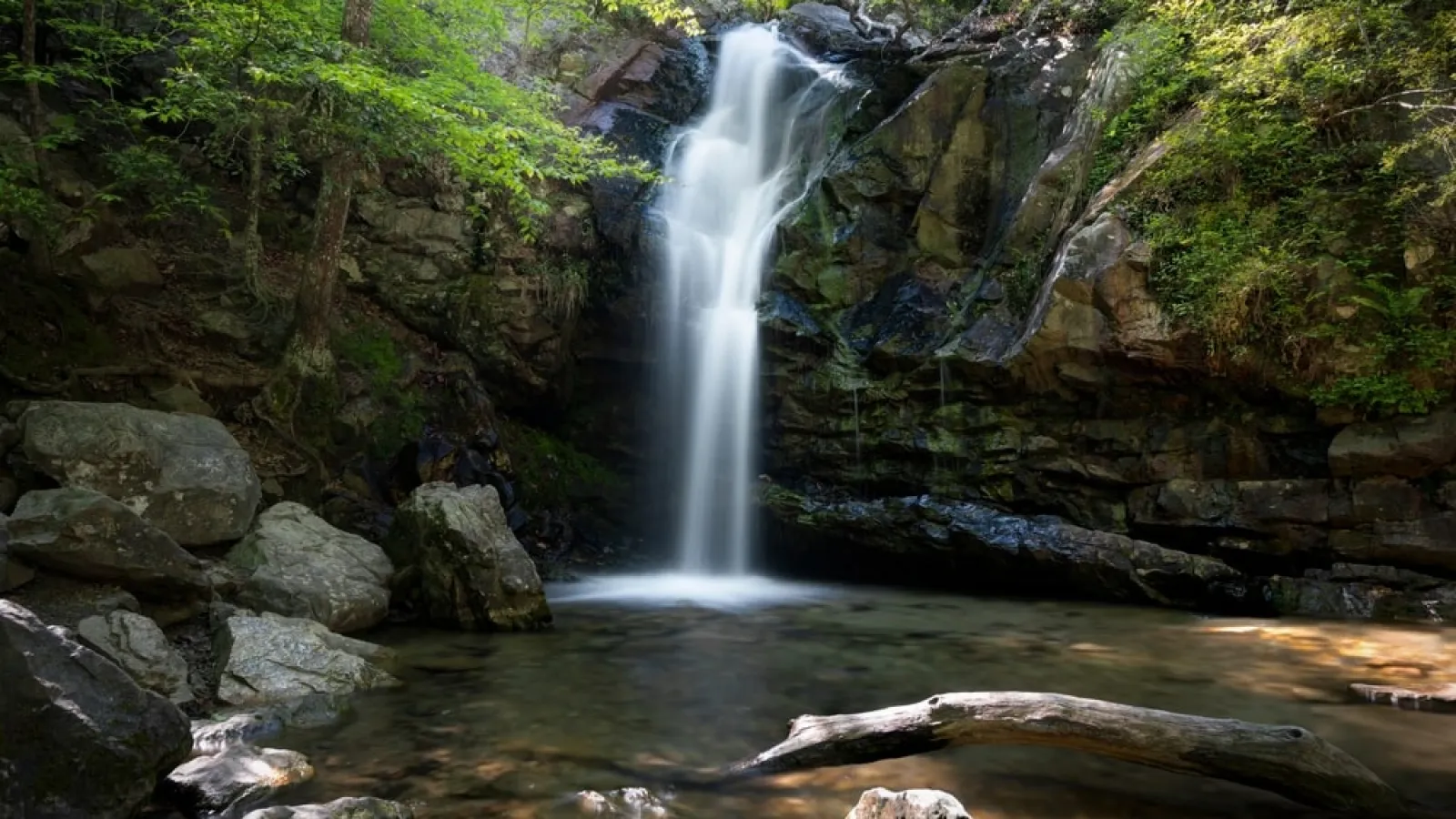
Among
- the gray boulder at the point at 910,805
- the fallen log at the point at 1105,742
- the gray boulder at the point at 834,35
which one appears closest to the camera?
the gray boulder at the point at 910,805

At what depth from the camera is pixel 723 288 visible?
1344 cm

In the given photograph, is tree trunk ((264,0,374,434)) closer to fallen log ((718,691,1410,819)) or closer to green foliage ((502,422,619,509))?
green foliage ((502,422,619,509))

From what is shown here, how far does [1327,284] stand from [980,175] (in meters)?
5.19

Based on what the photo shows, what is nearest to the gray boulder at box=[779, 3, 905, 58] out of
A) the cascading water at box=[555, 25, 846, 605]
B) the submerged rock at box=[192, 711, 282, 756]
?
the cascading water at box=[555, 25, 846, 605]

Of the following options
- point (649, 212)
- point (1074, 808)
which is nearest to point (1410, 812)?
point (1074, 808)

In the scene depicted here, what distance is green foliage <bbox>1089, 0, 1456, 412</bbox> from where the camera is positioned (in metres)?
8.12

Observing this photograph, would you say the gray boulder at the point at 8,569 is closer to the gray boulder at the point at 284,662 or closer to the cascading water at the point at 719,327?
the gray boulder at the point at 284,662

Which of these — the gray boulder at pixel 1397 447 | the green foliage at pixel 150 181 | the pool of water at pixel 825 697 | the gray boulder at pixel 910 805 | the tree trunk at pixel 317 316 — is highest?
the green foliage at pixel 150 181

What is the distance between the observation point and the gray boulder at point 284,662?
4941mm

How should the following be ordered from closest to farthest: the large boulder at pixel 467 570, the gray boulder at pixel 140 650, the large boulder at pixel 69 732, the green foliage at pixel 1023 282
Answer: the large boulder at pixel 69 732, the gray boulder at pixel 140 650, the large boulder at pixel 467 570, the green foliage at pixel 1023 282

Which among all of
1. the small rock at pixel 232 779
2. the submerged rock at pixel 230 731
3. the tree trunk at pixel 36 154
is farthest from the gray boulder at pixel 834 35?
the small rock at pixel 232 779

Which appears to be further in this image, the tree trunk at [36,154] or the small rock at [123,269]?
the small rock at [123,269]

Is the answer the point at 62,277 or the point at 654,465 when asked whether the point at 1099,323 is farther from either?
the point at 62,277

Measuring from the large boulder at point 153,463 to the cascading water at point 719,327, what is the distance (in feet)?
12.8
